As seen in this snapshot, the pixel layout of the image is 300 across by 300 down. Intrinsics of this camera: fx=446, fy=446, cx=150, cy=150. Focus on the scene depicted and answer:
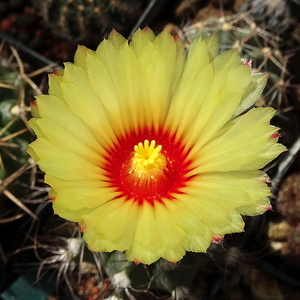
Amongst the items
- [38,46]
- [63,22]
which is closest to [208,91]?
[63,22]

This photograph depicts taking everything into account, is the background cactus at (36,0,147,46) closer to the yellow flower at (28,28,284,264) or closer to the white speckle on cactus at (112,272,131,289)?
the yellow flower at (28,28,284,264)

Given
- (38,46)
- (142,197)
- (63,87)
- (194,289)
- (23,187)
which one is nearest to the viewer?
(63,87)

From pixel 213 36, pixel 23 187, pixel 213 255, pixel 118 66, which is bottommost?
pixel 23 187

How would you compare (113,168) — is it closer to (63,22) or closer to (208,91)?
(208,91)

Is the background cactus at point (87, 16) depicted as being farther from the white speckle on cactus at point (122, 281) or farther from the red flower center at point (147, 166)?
the white speckle on cactus at point (122, 281)

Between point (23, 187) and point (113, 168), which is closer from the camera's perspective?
point (113, 168)

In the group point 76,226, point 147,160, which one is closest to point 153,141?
point 147,160

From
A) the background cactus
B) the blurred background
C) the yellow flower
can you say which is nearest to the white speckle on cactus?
the blurred background
